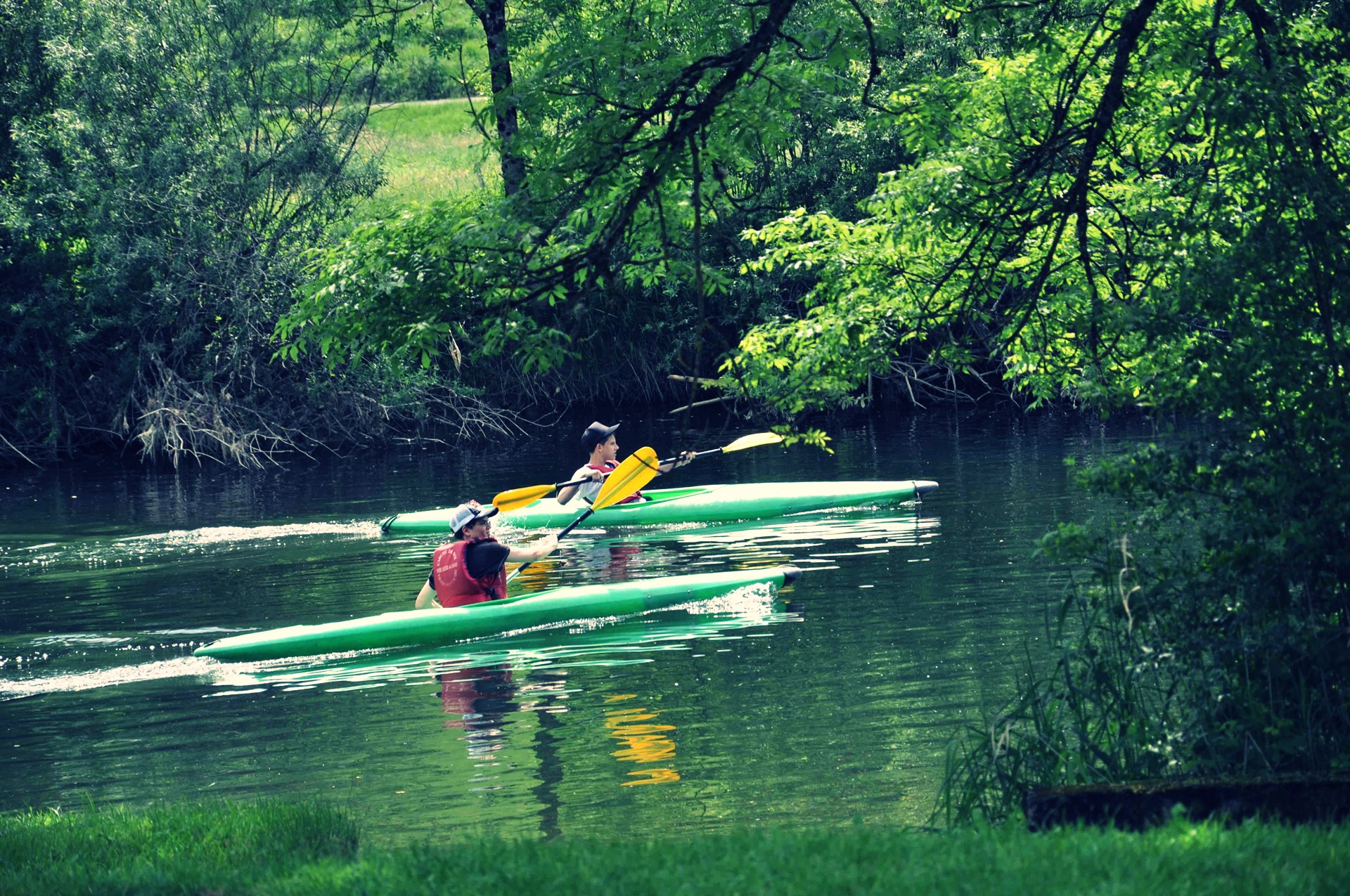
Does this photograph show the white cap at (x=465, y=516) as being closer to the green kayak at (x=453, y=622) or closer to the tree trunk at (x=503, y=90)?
the green kayak at (x=453, y=622)

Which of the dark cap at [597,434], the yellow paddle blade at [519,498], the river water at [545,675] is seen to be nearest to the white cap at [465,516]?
the river water at [545,675]

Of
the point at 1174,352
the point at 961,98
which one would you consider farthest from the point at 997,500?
the point at 1174,352

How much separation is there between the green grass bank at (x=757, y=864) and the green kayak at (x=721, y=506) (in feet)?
32.6

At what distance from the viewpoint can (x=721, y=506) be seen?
1537cm

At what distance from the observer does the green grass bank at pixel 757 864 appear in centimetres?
399

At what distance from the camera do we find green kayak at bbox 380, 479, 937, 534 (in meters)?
15.3

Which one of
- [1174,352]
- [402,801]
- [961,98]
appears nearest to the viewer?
[1174,352]

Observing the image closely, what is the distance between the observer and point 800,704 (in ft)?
26.5

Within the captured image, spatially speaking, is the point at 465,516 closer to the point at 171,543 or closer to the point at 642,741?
the point at 642,741

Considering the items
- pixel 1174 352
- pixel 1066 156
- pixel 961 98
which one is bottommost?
pixel 1174 352

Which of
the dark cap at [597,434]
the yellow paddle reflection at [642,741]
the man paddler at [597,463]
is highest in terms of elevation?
the dark cap at [597,434]

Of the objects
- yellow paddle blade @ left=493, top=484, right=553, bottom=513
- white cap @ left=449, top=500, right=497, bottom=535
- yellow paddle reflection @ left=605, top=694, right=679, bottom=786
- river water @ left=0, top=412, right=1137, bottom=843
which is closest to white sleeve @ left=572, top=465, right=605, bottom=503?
river water @ left=0, top=412, right=1137, bottom=843

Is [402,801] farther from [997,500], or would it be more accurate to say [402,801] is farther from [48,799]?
[997,500]

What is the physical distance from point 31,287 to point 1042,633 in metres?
20.0
